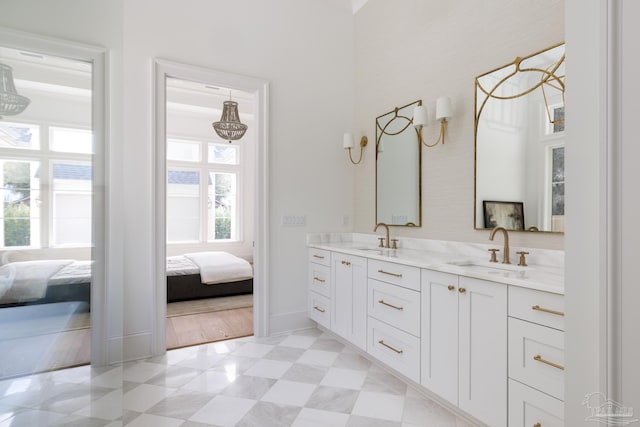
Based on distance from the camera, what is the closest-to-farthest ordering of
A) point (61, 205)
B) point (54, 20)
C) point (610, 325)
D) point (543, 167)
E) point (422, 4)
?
point (610, 325) → point (54, 20) → point (61, 205) → point (543, 167) → point (422, 4)

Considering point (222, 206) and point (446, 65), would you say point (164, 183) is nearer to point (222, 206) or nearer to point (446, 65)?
point (446, 65)

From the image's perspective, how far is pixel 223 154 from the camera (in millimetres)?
6742

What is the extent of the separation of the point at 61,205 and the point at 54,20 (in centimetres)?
62

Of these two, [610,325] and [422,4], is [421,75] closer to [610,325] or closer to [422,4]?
[422,4]

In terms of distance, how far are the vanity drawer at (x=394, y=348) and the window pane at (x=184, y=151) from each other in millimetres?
5230

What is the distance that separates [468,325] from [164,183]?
2433 millimetres

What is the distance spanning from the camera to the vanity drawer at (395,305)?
2043mm

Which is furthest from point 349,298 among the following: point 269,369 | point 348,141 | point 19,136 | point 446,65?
point 19,136

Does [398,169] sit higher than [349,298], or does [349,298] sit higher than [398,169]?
[398,169]

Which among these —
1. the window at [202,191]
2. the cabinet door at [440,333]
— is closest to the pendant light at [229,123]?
the window at [202,191]

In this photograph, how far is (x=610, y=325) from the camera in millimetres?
651

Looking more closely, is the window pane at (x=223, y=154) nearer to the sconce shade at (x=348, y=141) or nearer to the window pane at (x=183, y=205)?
the window pane at (x=183, y=205)

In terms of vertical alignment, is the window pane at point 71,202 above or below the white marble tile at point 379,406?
above

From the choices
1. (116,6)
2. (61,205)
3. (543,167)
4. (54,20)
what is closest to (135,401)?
(61,205)
